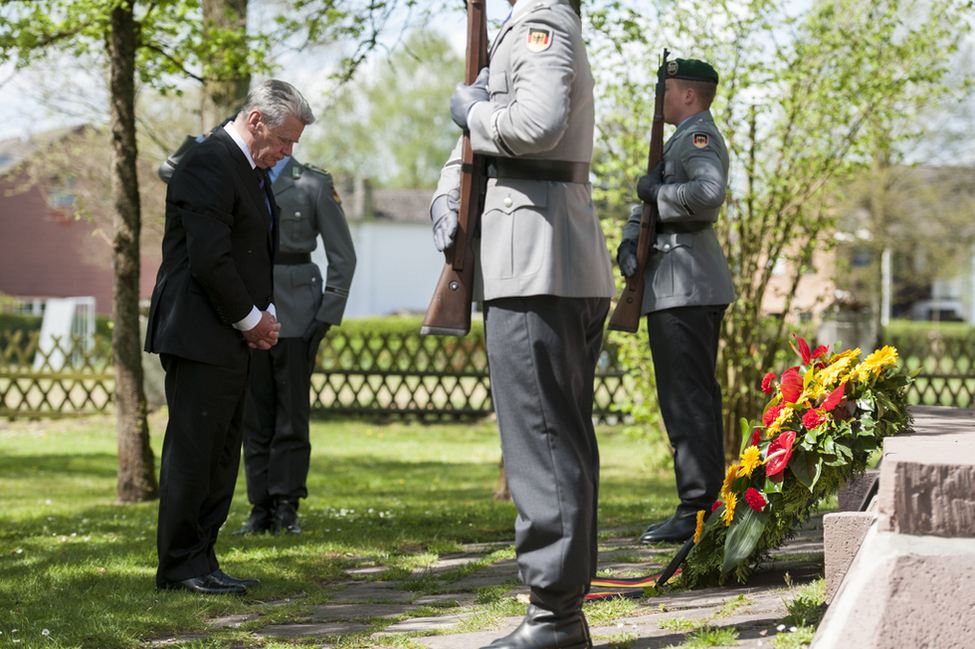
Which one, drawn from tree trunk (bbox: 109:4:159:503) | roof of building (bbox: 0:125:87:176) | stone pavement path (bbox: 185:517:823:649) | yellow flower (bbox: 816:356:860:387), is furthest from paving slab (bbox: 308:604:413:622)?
roof of building (bbox: 0:125:87:176)

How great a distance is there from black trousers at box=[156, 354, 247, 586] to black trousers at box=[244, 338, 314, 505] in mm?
1297

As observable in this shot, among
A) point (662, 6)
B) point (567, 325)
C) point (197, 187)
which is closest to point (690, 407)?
point (567, 325)

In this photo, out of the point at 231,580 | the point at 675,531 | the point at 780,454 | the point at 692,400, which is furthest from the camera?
the point at 675,531

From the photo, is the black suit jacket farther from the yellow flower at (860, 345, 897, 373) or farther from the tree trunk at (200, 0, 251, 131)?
the tree trunk at (200, 0, 251, 131)

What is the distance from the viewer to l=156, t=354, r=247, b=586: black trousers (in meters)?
3.54

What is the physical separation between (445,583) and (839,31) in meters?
5.91

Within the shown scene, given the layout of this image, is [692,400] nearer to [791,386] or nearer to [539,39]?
[791,386]

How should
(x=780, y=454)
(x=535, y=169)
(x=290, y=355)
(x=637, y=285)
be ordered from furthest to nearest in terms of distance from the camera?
1. (x=290, y=355)
2. (x=637, y=285)
3. (x=780, y=454)
4. (x=535, y=169)

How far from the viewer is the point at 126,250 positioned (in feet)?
20.9

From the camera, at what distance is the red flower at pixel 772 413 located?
3.13 m

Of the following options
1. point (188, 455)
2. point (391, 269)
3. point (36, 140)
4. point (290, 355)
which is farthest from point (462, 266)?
point (391, 269)

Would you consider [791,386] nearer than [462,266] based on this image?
No

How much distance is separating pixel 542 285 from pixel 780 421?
111 centimetres

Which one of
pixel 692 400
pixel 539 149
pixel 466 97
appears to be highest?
pixel 466 97
